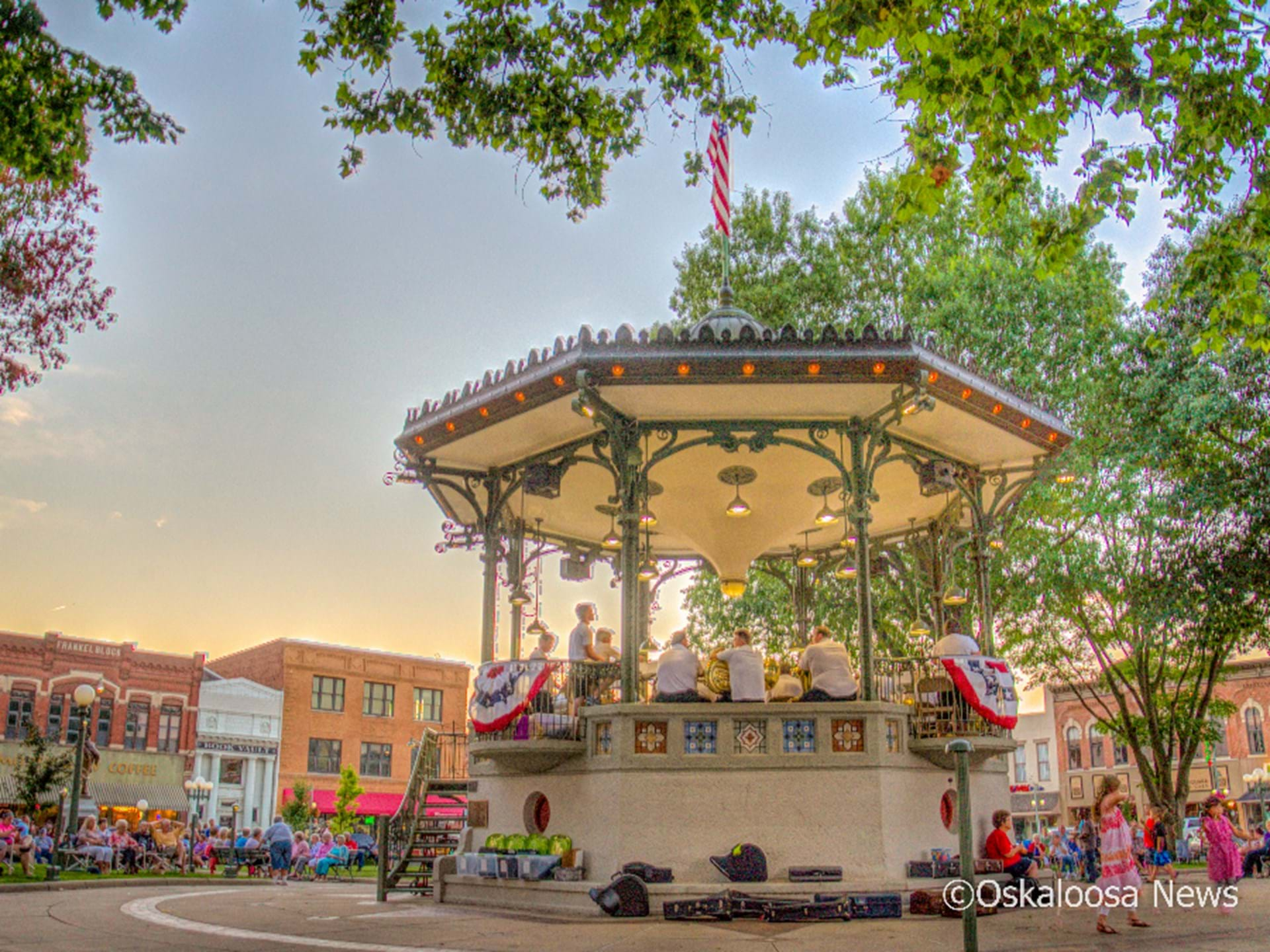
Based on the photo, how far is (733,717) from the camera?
11828 millimetres

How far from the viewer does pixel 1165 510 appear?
20953 mm

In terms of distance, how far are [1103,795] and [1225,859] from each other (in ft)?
12.7

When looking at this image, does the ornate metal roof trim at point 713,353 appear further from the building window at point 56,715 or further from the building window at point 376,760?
the building window at point 376,760

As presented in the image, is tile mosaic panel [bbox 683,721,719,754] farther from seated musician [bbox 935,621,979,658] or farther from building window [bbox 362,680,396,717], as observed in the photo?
building window [bbox 362,680,396,717]

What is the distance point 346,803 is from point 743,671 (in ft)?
132

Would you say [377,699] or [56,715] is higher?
[377,699]

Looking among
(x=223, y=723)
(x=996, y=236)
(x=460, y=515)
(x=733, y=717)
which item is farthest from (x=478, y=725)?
(x=223, y=723)

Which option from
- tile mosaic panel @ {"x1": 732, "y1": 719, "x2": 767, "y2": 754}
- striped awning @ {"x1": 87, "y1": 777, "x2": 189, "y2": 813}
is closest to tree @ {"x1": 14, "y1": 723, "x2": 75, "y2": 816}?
tile mosaic panel @ {"x1": 732, "y1": 719, "x2": 767, "y2": 754}

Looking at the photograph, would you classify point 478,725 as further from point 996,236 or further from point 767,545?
point 996,236

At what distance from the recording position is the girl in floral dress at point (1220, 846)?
11.9 metres

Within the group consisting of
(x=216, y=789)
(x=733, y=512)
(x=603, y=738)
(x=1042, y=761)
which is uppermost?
(x=733, y=512)

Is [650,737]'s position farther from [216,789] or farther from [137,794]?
[216,789]

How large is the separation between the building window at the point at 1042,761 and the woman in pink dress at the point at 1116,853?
189 feet
